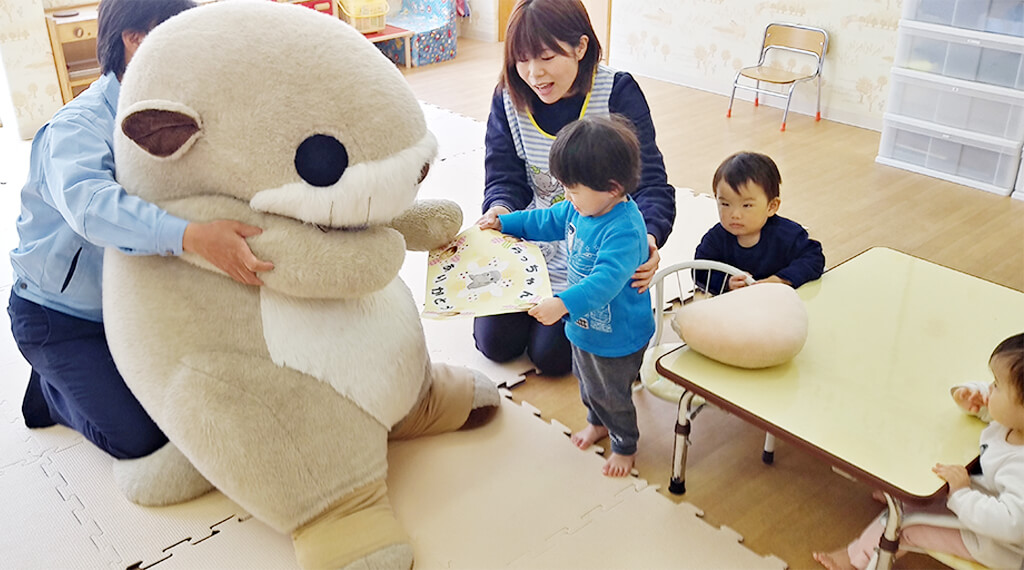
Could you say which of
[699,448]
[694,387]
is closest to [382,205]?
[694,387]

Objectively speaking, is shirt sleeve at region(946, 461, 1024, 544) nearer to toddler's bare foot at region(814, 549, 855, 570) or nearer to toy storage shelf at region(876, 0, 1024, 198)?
toddler's bare foot at region(814, 549, 855, 570)

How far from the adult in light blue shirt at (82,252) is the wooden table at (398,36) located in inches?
126

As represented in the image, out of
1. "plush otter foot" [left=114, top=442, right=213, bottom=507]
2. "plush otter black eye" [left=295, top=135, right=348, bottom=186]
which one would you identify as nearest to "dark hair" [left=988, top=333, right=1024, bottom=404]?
"plush otter black eye" [left=295, top=135, right=348, bottom=186]

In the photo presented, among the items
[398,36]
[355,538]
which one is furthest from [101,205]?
[398,36]

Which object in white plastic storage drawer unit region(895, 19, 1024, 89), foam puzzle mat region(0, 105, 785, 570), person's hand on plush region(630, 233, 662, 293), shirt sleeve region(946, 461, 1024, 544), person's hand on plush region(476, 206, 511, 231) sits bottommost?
foam puzzle mat region(0, 105, 785, 570)

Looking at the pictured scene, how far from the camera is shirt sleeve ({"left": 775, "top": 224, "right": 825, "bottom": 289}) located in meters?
1.87

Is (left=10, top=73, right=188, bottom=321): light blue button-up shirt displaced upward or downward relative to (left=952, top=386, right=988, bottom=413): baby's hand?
upward

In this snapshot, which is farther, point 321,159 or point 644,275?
point 644,275

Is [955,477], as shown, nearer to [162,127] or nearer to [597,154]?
[597,154]

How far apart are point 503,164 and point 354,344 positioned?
0.71 meters

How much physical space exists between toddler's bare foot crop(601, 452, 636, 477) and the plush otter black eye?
2.65 ft

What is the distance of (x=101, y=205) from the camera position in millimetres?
1471

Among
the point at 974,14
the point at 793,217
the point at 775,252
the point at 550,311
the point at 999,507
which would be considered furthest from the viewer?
the point at 974,14

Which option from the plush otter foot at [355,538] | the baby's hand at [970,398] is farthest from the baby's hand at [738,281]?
the plush otter foot at [355,538]
